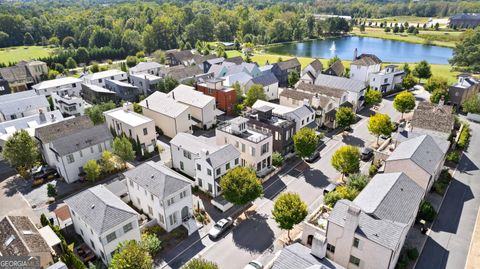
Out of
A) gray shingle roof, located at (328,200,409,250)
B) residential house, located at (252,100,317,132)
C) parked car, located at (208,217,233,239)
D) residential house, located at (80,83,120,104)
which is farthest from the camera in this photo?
residential house, located at (80,83,120,104)

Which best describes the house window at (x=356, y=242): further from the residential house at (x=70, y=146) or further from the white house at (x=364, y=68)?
the white house at (x=364, y=68)

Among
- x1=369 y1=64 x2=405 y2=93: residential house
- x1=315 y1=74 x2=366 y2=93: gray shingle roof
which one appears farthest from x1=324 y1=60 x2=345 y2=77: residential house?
x1=315 y1=74 x2=366 y2=93: gray shingle roof

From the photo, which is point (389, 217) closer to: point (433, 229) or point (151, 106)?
point (433, 229)

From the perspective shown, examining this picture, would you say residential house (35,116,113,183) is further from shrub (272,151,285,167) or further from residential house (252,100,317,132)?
residential house (252,100,317,132)

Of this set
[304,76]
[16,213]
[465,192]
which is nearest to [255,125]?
[465,192]

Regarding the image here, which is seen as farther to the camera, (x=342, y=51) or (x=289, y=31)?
(x=289, y=31)

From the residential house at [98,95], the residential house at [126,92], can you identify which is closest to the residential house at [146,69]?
the residential house at [126,92]

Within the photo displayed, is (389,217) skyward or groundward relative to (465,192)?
skyward
